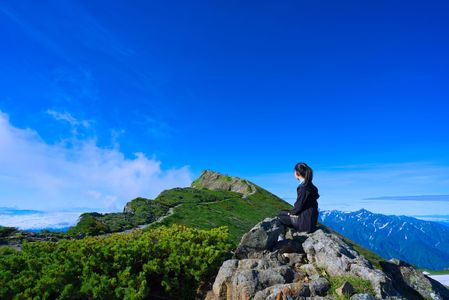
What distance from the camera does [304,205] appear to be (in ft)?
52.3

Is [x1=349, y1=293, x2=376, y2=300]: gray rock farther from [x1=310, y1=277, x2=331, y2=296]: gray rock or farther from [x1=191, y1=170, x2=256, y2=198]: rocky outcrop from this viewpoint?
[x1=191, y1=170, x2=256, y2=198]: rocky outcrop

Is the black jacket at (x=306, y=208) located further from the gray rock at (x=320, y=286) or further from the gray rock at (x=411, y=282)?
the gray rock at (x=411, y=282)

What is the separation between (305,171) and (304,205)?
5.32 feet

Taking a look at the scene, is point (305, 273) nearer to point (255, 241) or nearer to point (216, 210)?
point (255, 241)

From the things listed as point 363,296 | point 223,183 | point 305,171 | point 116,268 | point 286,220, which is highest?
point 223,183

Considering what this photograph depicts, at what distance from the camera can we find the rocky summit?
38.3ft

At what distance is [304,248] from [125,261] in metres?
7.84

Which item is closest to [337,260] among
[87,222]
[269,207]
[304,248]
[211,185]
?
[304,248]

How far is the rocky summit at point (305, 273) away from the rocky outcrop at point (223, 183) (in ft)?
179

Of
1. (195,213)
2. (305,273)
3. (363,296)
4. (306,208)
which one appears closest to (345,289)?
(363,296)

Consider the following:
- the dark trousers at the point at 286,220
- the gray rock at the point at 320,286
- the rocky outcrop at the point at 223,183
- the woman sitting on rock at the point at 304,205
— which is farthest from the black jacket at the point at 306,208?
the rocky outcrop at the point at 223,183

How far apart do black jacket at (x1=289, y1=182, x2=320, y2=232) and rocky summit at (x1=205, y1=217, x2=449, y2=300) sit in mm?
471

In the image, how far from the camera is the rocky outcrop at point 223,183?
7666 cm

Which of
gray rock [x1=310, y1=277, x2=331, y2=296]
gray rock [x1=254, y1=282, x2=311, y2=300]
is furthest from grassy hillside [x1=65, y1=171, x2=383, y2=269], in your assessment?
gray rock [x1=254, y1=282, x2=311, y2=300]
